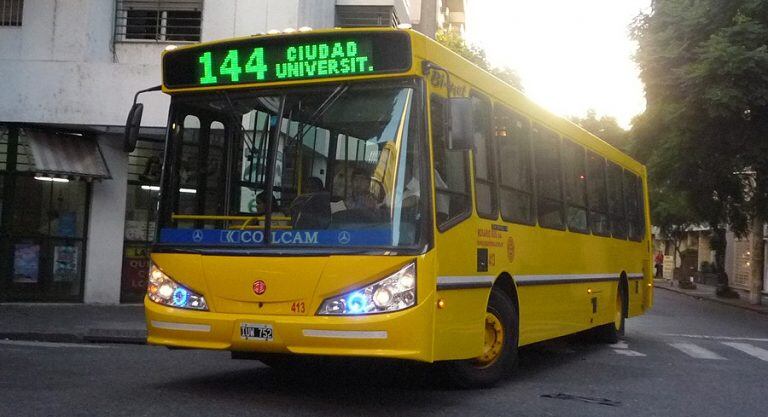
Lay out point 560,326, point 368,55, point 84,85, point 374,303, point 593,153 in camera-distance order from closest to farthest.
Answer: point 374,303 → point 368,55 → point 560,326 → point 593,153 → point 84,85

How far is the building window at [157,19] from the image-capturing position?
18016 mm

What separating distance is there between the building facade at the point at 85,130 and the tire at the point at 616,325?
8057mm

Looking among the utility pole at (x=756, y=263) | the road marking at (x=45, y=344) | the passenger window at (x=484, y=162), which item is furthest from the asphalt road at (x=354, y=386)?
the utility pole at (x=756, y=263)

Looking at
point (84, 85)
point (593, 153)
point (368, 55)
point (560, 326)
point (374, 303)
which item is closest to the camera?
point (374, 303)

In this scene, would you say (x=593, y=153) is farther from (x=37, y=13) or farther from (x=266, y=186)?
(x=37, y=13)

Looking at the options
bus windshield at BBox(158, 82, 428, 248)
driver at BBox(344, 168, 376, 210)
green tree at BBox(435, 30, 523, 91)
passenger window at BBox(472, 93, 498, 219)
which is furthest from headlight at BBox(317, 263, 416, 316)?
green tree at BBox(435, 30, 523, 91)

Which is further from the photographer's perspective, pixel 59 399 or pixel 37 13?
pixel 37 13

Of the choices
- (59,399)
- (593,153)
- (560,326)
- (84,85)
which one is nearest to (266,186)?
(59,399)

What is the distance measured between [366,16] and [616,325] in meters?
10.6

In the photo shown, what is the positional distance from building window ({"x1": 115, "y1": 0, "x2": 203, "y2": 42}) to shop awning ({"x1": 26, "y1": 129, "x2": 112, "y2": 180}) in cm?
224

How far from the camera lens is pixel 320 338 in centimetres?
645

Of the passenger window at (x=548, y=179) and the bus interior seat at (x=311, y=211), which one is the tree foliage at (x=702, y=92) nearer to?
the passenger window at (x=548, y=179)

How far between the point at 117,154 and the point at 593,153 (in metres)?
10.1

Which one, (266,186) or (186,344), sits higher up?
(266,186)
